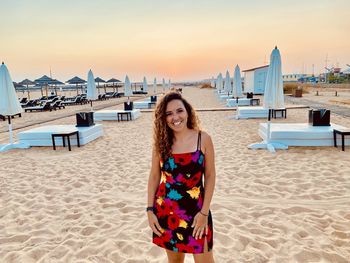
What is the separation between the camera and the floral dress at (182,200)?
162 centimetres

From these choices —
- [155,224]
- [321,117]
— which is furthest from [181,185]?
[321,117]

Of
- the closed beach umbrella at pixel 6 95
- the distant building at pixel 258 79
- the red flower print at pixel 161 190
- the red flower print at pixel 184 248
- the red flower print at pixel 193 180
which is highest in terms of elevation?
the distant building at pixel 258 79

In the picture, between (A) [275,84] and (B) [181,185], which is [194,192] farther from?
(A) [275,84]

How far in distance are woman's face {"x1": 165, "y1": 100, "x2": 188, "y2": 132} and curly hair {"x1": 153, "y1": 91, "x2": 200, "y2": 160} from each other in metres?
0.04

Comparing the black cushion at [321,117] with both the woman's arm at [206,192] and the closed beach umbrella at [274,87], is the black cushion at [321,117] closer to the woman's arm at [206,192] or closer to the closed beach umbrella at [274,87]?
the closed beach umbrella at [274,87]

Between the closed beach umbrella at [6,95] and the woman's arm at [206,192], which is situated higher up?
the closed beach umbrella at [6,95]

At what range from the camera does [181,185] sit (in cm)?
164

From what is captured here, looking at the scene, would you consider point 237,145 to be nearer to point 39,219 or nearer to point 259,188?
point 259,188

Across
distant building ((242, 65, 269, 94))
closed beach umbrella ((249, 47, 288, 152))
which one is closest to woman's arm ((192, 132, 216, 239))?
closed beach umbrella ((249, 47, 288, 152))

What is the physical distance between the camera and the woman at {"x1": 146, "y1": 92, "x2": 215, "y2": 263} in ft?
5.32

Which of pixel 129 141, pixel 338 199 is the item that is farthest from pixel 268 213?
pixel 129 141

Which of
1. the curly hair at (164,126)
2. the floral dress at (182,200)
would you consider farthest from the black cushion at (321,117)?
the floral dress at (182,200)

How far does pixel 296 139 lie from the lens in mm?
7055

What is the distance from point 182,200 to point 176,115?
0.55 metres
